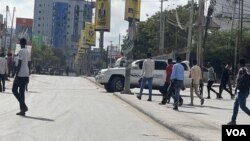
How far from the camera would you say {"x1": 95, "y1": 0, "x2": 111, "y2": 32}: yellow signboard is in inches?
2088

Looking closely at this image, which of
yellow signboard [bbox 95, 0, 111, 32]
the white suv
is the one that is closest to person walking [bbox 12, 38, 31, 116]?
the white suv

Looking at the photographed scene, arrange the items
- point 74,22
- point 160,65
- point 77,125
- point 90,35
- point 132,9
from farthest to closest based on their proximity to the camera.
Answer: point 74,22 < point 90,35 < point 160,65 < point 132,9 < point 77,125

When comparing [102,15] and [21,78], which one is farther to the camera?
[102,15]

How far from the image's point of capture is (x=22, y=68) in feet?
51.2

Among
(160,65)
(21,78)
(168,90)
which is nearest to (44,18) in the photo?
(160,65)

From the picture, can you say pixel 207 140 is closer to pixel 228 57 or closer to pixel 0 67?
pixel 0 67

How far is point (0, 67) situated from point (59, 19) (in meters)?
133

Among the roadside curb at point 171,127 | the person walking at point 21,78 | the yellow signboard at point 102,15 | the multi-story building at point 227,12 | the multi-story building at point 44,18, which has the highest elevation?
the multi-story building at point 44,18

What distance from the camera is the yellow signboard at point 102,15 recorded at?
53031 mm

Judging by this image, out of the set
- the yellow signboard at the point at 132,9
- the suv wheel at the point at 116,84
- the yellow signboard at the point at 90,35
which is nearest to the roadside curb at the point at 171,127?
the yellow signboard at the point at 132,9

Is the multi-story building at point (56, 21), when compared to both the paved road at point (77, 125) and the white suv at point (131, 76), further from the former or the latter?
the paved road at point (77, 125)

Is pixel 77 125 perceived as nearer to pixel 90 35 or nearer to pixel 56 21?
pixel 90 35

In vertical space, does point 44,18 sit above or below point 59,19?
above

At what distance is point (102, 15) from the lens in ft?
179
